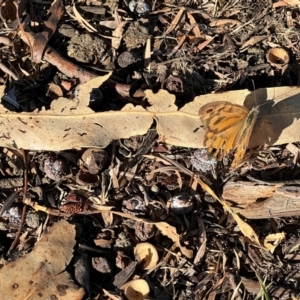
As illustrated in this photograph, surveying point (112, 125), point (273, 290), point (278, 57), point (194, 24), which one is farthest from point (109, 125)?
point (273, 290)

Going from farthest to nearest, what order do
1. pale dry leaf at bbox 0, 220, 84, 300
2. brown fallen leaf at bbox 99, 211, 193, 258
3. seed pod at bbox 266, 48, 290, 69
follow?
seed pod at bbox 266, 48, 290, 69 → brown fallen leaf at bbox 99, 211, 193, 258 → pale dry leaf at bbox 0, 220, 84, 300

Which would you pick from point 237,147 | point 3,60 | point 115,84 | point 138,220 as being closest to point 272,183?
point 237,147

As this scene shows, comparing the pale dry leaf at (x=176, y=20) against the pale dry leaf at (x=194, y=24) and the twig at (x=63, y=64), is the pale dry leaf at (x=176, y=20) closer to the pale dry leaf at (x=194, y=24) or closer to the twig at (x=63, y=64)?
the pale dry leaf at (x=194, y=24)

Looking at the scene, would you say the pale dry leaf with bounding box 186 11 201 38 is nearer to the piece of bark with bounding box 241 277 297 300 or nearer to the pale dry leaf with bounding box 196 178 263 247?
the pale dry leaf with bounding box 196 178 263 247

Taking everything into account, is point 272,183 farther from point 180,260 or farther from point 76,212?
point 76,212

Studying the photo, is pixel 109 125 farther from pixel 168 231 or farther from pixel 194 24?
pixel 194 24

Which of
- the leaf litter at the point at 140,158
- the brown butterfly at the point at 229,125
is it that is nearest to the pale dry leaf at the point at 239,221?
the leaf litter at the point at 140,158

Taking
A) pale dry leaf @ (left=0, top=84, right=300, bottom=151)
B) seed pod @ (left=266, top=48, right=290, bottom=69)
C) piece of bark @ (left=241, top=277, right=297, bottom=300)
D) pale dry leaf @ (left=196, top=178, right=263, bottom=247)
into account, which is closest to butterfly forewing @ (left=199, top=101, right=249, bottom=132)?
pale dry leaf @ (left=0, top=84, right=300, bottom=151)
